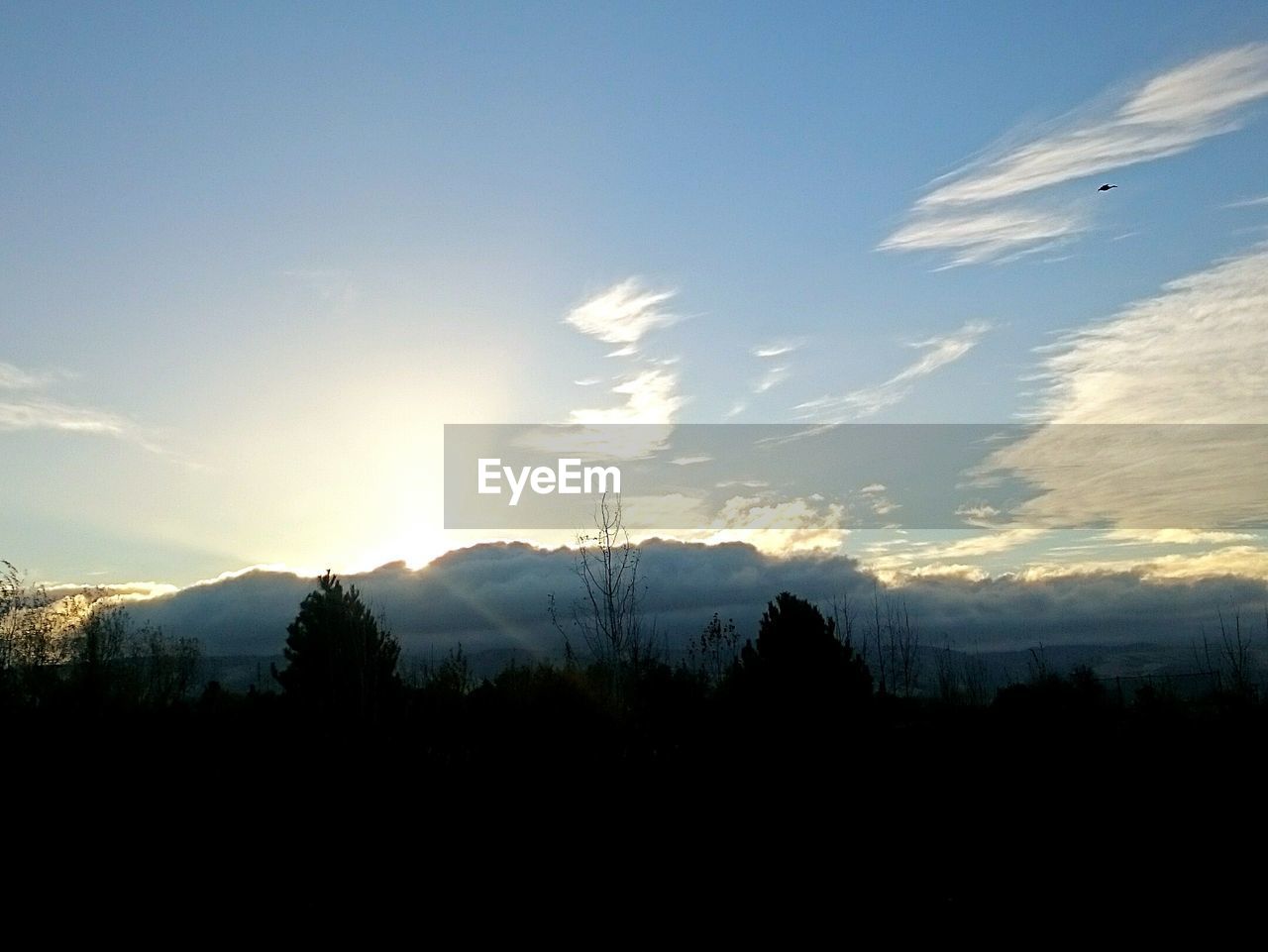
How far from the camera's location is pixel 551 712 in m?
15.9

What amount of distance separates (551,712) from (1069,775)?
324 inches

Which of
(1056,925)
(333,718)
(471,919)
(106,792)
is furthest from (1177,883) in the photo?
(106,792)

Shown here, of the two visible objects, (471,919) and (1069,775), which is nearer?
(471,919)

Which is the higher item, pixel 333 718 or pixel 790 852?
pixel 333 718

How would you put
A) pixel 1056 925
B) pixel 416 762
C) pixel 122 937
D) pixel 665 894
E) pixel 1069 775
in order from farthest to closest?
pixel 1069 775 < pixel 416 762 < pixel 665 894 < pixel 1056 925 < pixel 122 937

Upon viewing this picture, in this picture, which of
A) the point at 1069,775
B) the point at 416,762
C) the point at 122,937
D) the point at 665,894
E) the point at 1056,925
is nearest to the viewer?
the point at 122,937

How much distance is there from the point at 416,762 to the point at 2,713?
17.1ft

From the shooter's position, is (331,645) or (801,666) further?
(331,645)

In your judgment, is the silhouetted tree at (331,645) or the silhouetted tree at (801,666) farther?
the silhouetted tree at (331,645)

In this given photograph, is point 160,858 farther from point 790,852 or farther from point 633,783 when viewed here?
point 790,852

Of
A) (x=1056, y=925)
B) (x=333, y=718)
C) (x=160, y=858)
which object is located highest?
(x=333, y=718)

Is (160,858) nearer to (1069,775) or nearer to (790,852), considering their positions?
(790,852)

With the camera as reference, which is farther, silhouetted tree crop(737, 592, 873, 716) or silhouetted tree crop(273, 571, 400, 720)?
silhouetted tree crop(273, 571, 400, 720)

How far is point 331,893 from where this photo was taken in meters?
10.0
